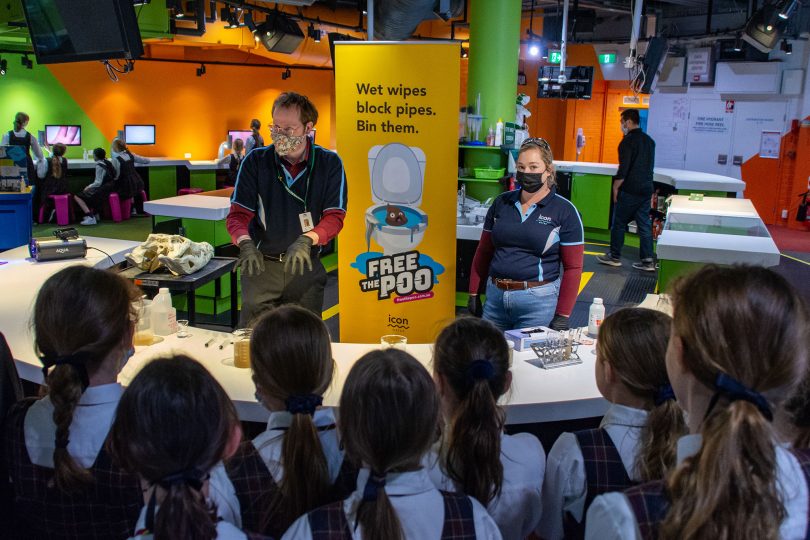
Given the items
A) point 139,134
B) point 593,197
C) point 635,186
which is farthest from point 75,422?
point 139,134

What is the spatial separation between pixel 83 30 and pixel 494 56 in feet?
14.3

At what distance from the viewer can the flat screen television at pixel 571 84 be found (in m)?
11.7

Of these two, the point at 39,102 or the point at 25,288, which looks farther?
the point at 39,102

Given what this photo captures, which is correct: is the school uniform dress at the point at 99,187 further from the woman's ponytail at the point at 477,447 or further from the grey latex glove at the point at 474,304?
the woman's ponytail at the point at 477,447

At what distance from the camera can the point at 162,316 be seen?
114 inches

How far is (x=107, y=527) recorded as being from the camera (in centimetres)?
180

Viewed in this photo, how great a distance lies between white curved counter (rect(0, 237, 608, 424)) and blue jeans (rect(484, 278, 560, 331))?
0.67m

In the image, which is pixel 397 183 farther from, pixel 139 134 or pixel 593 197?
pixel 139 134

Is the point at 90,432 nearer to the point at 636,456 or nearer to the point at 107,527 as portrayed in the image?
the point at 107,527

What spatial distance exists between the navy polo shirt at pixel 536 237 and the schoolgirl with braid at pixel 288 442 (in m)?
1.85

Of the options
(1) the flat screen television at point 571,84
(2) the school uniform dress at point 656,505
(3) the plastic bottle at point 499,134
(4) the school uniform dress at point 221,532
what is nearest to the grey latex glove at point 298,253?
(4) the school uniform dress at point 221,532

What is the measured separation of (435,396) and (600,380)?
59 centimetres

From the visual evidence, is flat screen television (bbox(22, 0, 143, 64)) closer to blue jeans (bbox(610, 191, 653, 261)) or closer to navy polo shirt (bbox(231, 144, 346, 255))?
navy polo shirt (bbox(231, 144, 346, 255))

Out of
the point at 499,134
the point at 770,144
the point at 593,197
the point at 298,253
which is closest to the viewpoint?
the point at 298,253
